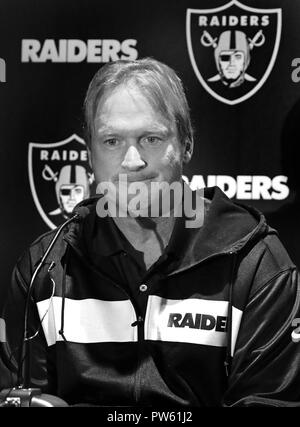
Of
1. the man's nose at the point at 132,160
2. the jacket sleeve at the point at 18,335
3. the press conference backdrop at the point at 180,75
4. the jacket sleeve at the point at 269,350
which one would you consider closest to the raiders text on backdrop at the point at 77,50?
the press conference backdrop at the point at 180,75

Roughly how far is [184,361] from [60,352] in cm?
33

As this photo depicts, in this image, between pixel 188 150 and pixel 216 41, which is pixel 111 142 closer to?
pixel 188 150

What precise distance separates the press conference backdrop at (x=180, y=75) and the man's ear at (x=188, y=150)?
0.04m

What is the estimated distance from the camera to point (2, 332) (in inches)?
79.7

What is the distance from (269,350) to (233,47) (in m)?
0.91

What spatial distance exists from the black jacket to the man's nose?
0.23m

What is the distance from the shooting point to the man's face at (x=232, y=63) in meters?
2.12

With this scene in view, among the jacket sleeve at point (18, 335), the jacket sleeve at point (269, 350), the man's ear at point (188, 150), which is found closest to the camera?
the jacket sleeve at point (269, 350)

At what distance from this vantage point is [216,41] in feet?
6.99

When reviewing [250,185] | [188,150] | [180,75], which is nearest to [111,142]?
[188,150]

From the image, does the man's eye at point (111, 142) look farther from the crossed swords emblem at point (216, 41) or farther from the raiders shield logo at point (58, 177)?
the crossed swords emblem at point (216, 41)
